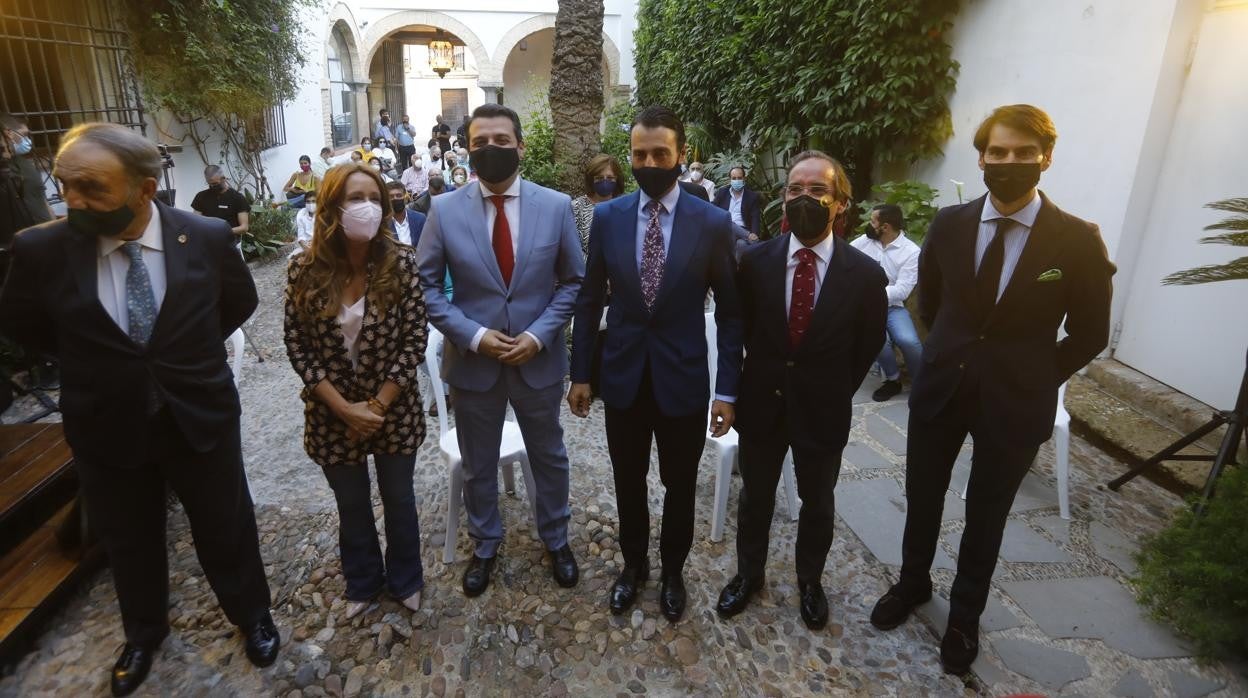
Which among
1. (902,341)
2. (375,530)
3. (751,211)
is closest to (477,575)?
(375,530)

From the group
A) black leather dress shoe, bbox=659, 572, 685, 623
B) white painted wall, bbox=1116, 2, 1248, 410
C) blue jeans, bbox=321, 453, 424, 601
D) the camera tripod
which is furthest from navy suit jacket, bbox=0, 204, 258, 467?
white painted wall, bbox=1116, 2, 1248, 410

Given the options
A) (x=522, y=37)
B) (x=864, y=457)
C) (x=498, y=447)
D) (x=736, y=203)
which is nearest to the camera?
(x=498, y=447)

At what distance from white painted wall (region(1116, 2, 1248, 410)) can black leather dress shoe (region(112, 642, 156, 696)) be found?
584 centimetres

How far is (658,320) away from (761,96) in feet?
23.2

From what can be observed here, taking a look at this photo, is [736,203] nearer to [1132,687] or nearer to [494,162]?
[494,162]

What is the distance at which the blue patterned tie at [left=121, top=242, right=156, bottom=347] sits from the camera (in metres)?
2.25

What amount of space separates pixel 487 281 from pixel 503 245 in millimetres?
172

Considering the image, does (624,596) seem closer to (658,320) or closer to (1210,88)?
(658,320)

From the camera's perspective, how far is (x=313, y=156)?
1568cm

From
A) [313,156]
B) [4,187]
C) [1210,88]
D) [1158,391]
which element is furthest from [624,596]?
[313,156]

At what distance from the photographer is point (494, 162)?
9.08 feet

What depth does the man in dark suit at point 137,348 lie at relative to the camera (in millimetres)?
2164

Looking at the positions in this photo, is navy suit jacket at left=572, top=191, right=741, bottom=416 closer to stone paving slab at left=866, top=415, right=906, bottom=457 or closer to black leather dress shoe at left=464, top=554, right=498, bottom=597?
black leather dress shoe at left=464, top=554, right=498, bottom=597

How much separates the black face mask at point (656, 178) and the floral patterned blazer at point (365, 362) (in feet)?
3.12
